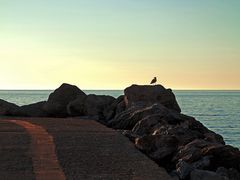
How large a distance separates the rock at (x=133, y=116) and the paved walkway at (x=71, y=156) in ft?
12.8

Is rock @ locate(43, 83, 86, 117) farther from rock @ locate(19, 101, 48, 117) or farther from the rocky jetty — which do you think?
rock @ locate(19, 101, 48, 117)

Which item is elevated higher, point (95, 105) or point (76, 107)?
point (95, 105)

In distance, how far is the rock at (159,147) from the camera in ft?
54.4

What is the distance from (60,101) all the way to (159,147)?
1997 cm

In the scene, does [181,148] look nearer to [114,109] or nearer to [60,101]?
[114,109]

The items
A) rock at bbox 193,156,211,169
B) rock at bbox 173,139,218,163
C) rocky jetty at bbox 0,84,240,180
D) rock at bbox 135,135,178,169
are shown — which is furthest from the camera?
rock at bbox 135,135,178,169

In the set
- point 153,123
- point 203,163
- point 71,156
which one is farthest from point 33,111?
point 203,163

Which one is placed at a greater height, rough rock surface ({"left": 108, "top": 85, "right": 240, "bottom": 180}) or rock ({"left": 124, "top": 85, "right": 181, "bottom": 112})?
rock ({"left": 124, "top": 85, "right": 181, "bottom": 112})

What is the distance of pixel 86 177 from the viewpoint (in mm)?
12711

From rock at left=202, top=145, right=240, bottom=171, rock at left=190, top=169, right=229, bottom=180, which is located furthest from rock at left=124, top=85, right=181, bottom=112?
rock at left=190, top=169, right=229, bottom=180

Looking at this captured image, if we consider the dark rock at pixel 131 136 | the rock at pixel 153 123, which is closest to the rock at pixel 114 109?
the rock at pixel 153 123

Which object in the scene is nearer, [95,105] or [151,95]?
[151,95]

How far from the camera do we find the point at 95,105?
33.6 m

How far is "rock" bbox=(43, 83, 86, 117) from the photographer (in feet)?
117
